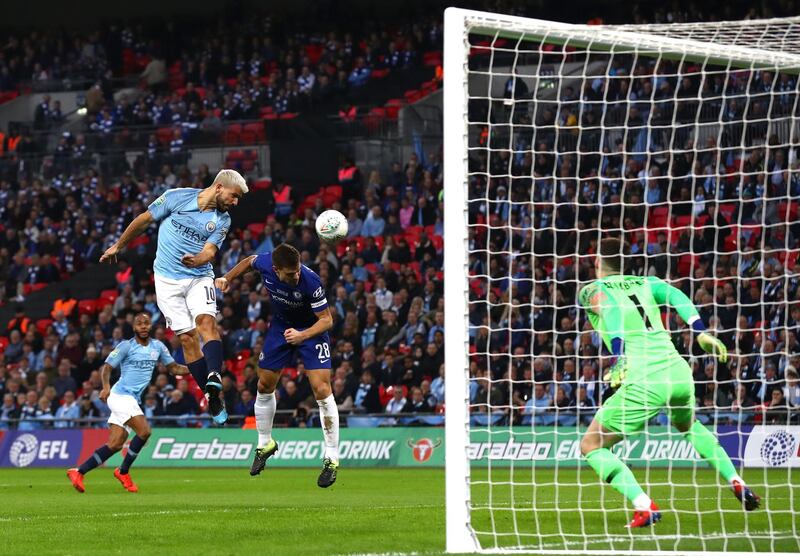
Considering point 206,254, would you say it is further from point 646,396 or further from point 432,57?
point 432,57

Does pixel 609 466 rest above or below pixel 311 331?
below

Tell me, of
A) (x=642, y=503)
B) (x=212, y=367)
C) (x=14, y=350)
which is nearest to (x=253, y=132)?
(x=14, y=350)

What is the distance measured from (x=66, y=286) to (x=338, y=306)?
868cm

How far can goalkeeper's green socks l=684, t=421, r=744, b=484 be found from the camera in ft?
31.8

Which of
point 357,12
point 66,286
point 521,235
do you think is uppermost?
point 357,12

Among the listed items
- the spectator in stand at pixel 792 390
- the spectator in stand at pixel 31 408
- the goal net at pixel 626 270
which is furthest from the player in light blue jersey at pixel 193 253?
the spectator in stand at pixel 31 408

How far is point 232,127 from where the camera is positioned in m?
30.7

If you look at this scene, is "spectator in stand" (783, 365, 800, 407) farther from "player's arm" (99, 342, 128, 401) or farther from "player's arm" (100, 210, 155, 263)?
"player's arm" (99, 342, 128, 401)

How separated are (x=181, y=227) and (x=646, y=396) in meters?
4.73

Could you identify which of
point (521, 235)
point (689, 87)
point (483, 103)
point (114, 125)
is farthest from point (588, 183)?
point (114, 125)

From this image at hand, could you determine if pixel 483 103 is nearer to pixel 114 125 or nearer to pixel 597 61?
pixel 597 61

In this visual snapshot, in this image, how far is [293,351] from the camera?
1221 cm

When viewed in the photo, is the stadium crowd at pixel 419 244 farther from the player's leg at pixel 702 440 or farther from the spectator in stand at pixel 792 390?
the player's leg at pixel 702 440

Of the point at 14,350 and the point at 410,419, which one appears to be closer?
the point at 410,419
